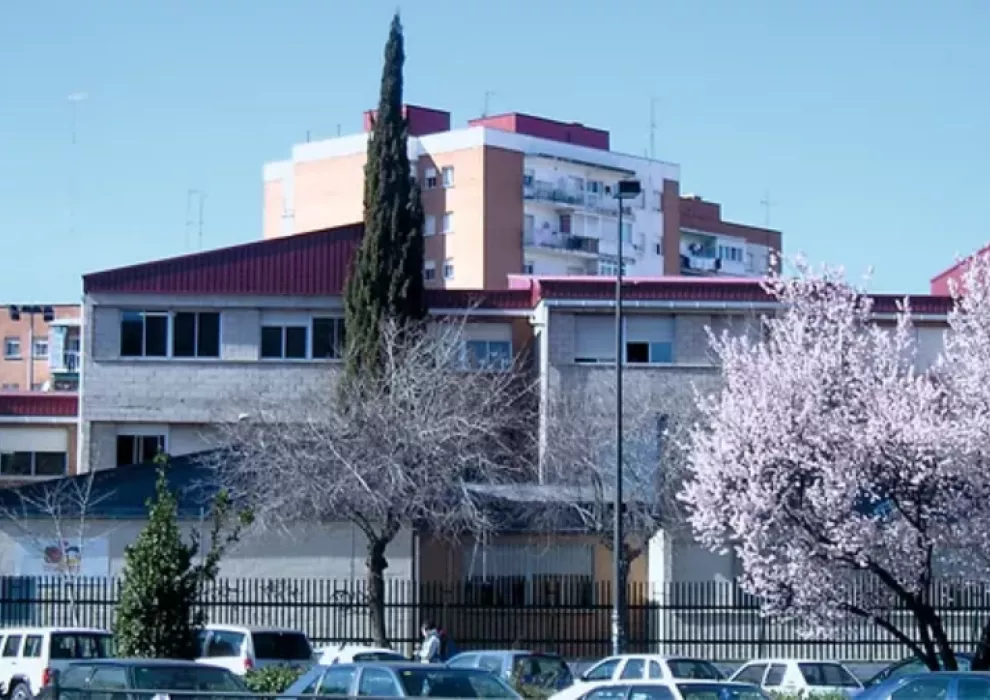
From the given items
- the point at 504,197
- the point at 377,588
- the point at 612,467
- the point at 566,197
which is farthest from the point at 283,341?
the point at 566,197

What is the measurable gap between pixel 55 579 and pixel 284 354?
583 inches

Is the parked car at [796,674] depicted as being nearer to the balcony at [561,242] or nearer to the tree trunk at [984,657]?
the tree trunk at [984,657]

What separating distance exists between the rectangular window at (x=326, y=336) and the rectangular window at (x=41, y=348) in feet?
188

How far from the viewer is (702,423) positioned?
44.6 metres

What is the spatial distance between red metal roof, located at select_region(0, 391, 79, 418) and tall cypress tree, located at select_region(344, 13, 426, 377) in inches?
570

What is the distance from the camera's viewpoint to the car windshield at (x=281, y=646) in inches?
1320

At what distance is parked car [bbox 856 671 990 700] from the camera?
21.7m

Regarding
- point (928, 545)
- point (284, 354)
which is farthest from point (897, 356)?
point (284, 354)

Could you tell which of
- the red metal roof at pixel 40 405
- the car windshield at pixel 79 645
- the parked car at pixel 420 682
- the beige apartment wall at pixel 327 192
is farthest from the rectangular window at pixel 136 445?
the beige apartment wall at pixel 327 192

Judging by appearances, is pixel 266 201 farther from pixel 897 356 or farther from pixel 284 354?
pixel 897 356

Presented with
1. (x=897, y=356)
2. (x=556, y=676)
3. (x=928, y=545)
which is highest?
(x=897, y=356)

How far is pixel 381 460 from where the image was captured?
1656 inches

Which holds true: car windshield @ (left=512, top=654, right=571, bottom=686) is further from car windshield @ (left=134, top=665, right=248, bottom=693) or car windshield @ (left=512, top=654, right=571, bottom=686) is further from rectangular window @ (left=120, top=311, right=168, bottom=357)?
rectangular window @ (left=120, top=311, right=168, bottom=357)

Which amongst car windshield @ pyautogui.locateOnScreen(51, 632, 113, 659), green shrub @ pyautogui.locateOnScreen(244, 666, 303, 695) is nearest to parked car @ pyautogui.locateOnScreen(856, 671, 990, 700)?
green shrub @ pyautogui.locateOnScreen(244, 666, 303, 695)
